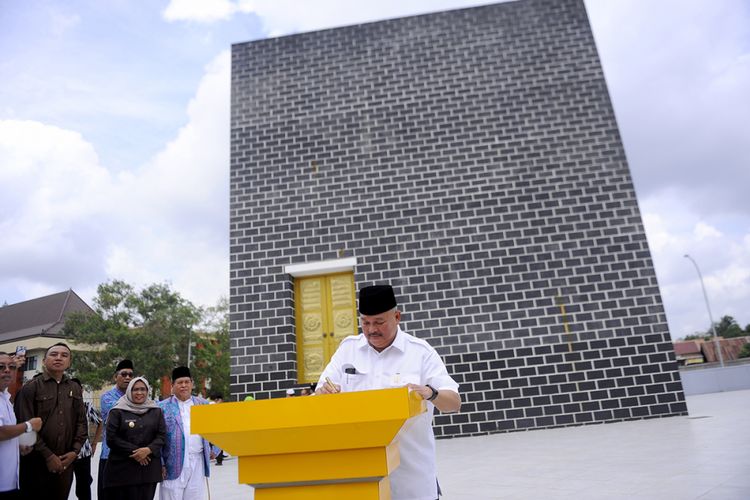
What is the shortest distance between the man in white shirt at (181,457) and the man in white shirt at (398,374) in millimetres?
2222

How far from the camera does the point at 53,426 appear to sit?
3.63 meters

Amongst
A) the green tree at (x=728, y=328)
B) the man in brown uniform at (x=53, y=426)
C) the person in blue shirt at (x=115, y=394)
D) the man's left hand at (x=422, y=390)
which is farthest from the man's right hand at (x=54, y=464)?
the green tree at (x=728, y=328)

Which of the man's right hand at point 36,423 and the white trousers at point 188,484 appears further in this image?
the white trousers at point 188,484

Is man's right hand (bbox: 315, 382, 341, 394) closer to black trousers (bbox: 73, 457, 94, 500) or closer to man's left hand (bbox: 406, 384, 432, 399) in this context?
man's left hand (bbox: 406, 384, 432, 399)

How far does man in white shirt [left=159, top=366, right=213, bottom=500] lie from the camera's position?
3738 mm

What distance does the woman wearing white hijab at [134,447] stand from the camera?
3.39 m

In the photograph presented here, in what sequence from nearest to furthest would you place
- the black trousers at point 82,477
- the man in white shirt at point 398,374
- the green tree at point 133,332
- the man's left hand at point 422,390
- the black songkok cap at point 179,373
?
the man's left hand at point 422,390
the man in white shirt at point 398,374
the black songkok cap at point 179,373
the black trousers at point 82,477
the green tree at point 133,332

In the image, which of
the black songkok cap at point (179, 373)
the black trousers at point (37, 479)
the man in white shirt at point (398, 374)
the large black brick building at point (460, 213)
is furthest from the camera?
the large black brick building at point (460, 213)

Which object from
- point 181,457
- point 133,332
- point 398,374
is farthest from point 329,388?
point 133,332

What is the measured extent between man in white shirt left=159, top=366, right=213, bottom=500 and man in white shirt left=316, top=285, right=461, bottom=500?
2.22 m

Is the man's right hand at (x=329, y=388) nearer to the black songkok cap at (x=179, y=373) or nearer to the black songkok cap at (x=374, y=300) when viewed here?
the black songkok cap at (x=374, y=300)

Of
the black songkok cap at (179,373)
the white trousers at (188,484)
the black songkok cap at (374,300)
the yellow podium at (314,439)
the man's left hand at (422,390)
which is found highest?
the black songkok cap at (374,300)

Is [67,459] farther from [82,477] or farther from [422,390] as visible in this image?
[422,390]

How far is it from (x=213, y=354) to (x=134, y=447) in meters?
24.9
